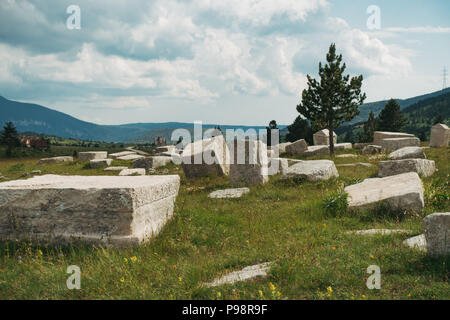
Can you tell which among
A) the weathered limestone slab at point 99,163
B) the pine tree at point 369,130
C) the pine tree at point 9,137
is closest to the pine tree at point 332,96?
the weathered limestone slab at point 99,163

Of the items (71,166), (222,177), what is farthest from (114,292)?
(71,166)

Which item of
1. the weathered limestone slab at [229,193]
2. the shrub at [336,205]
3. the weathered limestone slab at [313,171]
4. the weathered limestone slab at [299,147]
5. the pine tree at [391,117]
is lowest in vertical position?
the weathered limestone slab at [229,193]

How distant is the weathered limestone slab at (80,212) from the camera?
5320 mm

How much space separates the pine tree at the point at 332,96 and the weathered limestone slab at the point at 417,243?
20137 millimetres

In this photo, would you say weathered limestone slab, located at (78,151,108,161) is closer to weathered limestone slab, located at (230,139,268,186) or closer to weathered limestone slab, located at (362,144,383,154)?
weathered limestone slab, located at (230,139,268,186)

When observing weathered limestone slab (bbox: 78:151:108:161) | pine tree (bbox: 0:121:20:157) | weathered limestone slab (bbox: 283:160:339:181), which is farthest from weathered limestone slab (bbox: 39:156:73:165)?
pine tree (bbox: 0:121:20:157)

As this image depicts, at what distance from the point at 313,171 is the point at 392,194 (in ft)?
13.5

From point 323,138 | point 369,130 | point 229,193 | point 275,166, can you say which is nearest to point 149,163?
point 275,166

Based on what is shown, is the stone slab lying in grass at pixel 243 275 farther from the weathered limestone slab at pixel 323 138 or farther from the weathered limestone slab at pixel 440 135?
the weathered limestone slab at pixel 323 138

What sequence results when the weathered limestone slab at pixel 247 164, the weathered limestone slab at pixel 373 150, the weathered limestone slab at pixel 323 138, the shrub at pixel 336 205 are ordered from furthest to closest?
1. the weathered limestone slab at pixel 323 138
2. the weathered limestone slab at pixel 373 150
3. the weathered limestone slab at pixel 247 164
4. the shrub at pixel 336 205

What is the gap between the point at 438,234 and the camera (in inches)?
171

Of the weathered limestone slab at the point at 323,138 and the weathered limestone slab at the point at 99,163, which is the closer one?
the weathered limestone slab at the point at 99,163

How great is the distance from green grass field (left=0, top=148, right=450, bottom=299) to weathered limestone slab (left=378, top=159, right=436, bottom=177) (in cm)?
385
